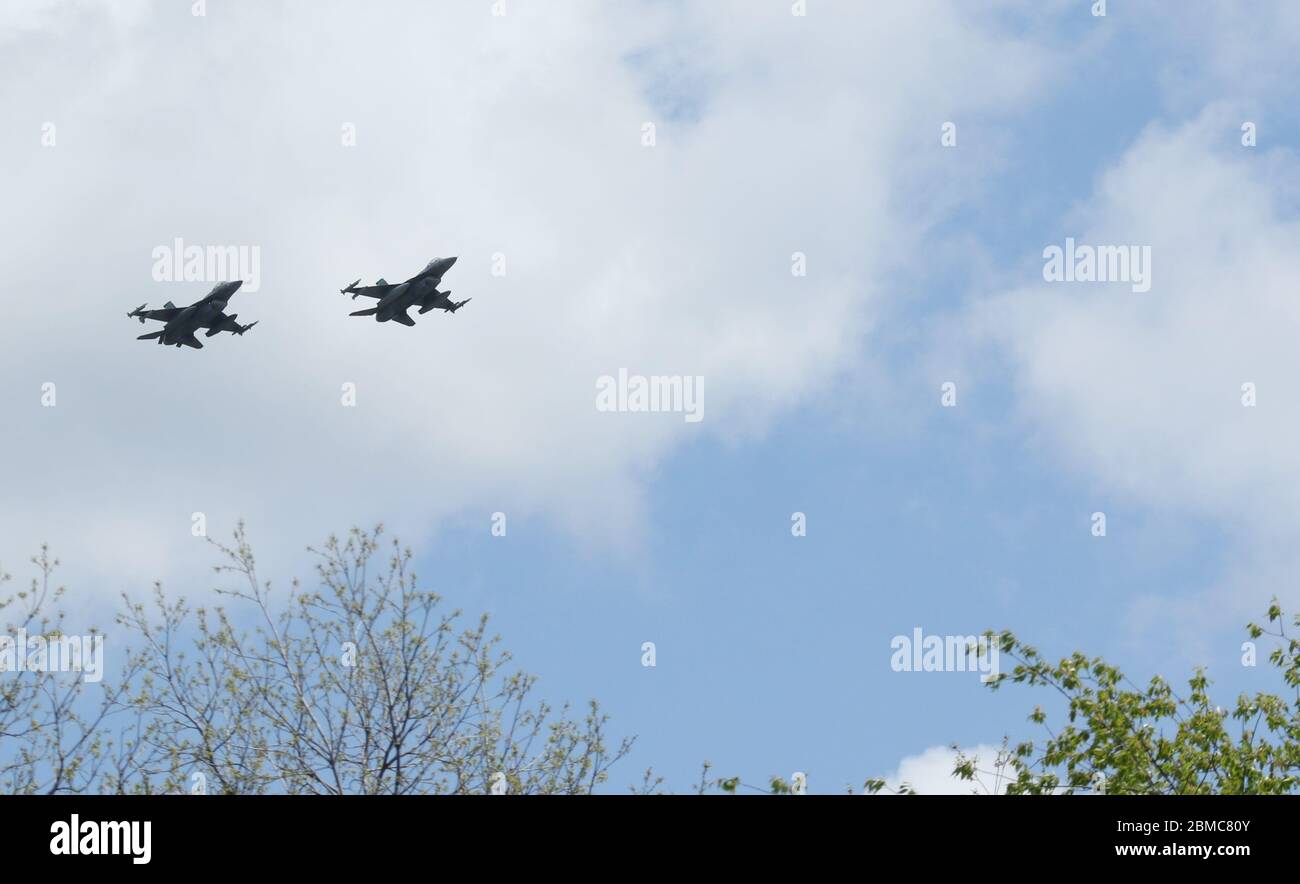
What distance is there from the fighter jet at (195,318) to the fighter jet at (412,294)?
3094 mm

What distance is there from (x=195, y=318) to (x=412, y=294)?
18.6 ft

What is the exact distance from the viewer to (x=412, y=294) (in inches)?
1447

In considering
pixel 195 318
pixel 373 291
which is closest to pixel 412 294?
pixel 373 291

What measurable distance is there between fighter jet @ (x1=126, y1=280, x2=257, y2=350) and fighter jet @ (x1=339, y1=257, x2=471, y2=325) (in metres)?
3.09

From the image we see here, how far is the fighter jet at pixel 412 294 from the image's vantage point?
36.6 m

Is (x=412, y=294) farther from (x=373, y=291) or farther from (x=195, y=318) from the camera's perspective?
(x=195, y=318)

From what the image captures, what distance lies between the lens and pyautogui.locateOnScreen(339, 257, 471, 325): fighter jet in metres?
36.6

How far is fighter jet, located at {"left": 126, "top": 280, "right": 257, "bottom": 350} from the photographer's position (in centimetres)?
3600
